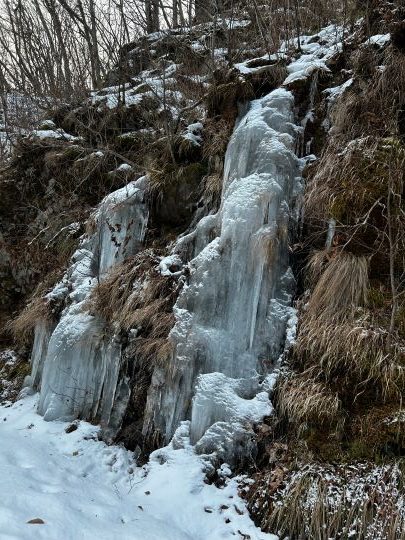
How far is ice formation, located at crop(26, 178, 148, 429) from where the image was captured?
500 cm

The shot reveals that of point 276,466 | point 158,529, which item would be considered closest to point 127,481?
point 158,529

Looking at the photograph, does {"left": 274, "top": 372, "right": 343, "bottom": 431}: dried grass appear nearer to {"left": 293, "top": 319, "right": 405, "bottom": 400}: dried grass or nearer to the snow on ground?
{"left": 293, "top": 319, "right": 405, "bottom": 400}: dried grass

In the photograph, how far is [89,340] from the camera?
524 centimetres

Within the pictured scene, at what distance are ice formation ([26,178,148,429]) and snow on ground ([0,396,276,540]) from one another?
51 cm

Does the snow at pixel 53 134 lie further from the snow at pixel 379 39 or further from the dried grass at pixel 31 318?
the snow at pixel 379 39

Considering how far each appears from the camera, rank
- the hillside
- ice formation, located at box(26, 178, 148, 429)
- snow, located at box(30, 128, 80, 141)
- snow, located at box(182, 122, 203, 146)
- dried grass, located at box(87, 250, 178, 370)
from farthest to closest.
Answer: snow, located at box(30, 128, 80, 141) → snow, located at box(182, 122, 203, 146) → ice formation, located at box(26, 178, 148, 429) → dried grass, located at box(87, 250, 178, 370) → the hillside

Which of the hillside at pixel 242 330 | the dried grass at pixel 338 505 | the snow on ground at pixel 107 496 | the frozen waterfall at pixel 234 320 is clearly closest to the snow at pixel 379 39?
the hillside at pixel 242 330

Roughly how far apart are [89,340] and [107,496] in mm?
1930

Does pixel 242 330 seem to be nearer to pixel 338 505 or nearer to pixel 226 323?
pixel 226 323

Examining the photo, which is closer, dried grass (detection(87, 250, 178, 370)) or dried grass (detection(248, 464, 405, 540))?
dried grass (detection(248, 464, 405, 540))

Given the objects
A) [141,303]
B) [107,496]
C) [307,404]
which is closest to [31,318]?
[141,303]

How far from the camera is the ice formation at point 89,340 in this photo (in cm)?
500

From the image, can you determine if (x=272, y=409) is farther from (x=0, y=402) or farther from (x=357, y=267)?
(x=0, y=402)

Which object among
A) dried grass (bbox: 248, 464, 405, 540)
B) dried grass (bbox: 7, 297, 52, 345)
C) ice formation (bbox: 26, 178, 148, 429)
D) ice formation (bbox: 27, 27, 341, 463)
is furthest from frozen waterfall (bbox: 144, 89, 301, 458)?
dried grass (bbox: 7, 297, 52, 345)
